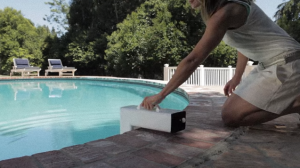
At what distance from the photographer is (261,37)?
5.33 feet

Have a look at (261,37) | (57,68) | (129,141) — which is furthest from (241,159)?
(57,68)

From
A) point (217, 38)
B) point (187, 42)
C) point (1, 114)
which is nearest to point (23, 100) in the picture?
point (1, 114)

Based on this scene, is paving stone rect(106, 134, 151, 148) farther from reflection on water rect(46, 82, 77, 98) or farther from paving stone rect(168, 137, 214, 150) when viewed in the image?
reflection on water rect(46, 82, 77, 98)

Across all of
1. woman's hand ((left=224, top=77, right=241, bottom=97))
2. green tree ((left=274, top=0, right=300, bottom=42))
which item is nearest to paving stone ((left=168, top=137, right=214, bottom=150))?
woman's hand ((left=224, top=77, right=241, bottom=97))

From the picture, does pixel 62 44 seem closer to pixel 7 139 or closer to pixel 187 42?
pixel 187 42

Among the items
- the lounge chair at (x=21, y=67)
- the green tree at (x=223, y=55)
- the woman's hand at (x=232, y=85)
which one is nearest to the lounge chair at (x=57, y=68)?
the lounge chair at (x=21, y=67)

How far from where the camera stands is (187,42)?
11531mm

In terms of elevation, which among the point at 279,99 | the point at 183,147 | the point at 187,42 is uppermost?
the point at 187,42

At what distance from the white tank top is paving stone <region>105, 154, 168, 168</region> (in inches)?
39.8

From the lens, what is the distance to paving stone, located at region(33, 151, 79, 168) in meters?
1.17

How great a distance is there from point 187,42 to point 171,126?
10.3 metres

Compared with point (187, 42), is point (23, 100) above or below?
below

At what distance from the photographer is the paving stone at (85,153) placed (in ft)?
4.13

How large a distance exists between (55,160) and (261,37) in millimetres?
1530
